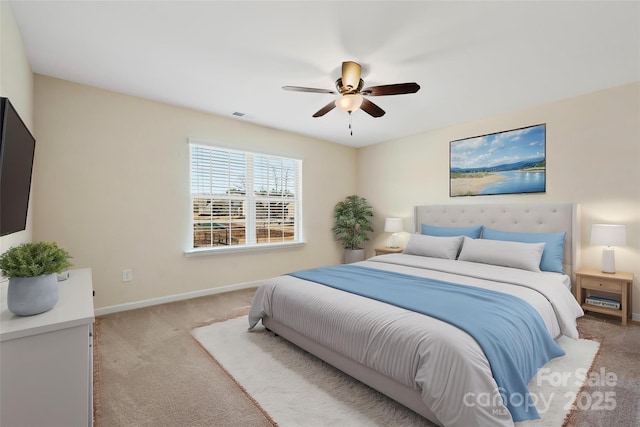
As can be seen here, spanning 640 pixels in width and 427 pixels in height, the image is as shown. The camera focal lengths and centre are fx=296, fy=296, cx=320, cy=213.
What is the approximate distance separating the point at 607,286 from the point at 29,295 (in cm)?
461

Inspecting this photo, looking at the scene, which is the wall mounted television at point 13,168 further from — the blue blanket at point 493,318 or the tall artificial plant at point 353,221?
the tall artificial plant at point 353,221

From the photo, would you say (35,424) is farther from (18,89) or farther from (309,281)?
(18,89)

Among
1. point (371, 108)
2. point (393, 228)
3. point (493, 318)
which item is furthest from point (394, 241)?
point (493, 318)

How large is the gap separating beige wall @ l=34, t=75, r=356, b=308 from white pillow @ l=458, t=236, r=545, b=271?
3121mm

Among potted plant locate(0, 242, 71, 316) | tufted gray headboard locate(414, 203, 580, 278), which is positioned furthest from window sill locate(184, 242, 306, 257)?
potted plant locate(0, 242, 71, 316)

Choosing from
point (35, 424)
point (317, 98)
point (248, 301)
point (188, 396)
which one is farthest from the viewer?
point (248, 301)

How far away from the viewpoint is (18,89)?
228cm

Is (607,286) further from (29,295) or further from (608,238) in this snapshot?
(29,295)

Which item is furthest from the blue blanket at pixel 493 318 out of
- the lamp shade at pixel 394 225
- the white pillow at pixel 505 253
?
the lamp shade at pixel 394 225

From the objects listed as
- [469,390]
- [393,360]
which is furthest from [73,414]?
[469,390]

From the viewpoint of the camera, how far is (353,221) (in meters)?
5.50

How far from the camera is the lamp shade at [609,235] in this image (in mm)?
2973

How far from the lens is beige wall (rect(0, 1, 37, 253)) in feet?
6.08

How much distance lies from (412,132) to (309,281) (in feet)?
11.0
